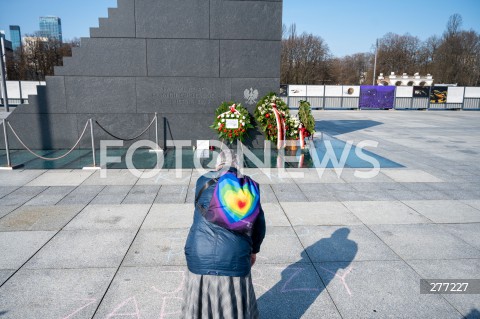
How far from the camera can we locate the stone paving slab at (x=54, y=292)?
12.4 ft

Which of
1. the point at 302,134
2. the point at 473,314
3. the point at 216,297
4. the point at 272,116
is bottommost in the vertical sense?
the point at 473,314

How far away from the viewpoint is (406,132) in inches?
715

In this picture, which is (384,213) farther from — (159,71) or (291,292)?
(159,71)

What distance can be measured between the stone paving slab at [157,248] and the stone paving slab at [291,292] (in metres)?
1.15

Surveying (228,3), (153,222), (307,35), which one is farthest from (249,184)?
(307,35)

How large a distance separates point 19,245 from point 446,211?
290 inches

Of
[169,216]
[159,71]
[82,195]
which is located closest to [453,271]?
[169,216]

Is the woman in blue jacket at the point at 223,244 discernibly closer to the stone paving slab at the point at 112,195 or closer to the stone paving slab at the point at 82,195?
the stone paving slab at the point at 112,195

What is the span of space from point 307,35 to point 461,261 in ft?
240

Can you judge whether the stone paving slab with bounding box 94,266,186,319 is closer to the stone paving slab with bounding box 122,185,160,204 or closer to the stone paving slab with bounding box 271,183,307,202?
the stone paving slab with bounding box 122,185,160,204

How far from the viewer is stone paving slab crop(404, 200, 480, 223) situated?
21.2ft

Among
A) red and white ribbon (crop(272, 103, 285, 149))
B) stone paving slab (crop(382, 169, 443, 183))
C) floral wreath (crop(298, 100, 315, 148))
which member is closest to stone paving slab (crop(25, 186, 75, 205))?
red and white ribbon (crop(272, 103, 285, 149))

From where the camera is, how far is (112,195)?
300 inches

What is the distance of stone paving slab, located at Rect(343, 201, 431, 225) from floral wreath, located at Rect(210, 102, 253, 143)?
536 cm
